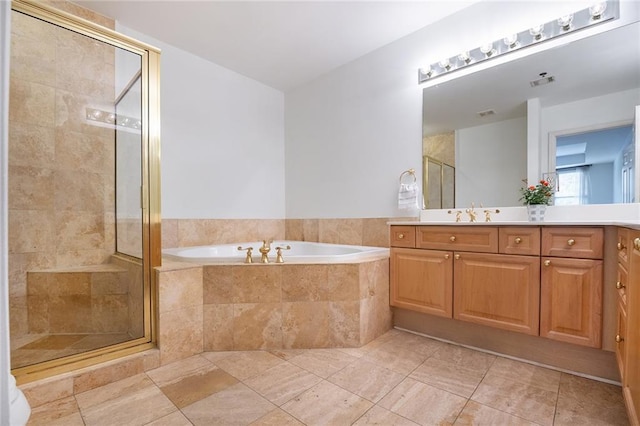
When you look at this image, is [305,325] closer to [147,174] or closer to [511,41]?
[147,174]

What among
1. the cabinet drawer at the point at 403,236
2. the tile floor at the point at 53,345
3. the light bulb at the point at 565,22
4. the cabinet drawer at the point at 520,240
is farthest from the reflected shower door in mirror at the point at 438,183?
the tile floor at the point at 53,345

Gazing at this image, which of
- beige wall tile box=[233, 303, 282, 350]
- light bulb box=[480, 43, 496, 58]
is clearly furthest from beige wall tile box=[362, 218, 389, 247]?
light bulb box=[480, 43, 496, 58]

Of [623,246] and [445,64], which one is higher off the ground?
[445,64]

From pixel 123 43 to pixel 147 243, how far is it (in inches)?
49.5

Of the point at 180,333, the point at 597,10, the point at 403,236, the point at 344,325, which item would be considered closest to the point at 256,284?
the point at 180,333

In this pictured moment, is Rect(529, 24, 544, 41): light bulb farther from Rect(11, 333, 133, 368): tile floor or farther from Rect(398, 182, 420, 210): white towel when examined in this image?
Rect(11, 333, 133, 368): tile floor

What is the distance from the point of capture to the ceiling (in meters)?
2.27

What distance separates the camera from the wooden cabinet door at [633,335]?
1.05m

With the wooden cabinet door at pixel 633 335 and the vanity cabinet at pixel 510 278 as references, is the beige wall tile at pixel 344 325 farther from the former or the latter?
the wooden cabinet door at pixel 633 335

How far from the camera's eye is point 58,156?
7.64 feet

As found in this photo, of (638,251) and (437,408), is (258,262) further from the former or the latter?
(638,251)

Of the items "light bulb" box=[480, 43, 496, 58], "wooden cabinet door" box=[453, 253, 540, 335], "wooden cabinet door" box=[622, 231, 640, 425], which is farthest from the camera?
"light bulb" box=[480, 43, 496, 58]

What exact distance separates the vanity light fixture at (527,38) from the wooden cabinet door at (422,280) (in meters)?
1.49

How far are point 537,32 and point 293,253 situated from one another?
2.68 meters
